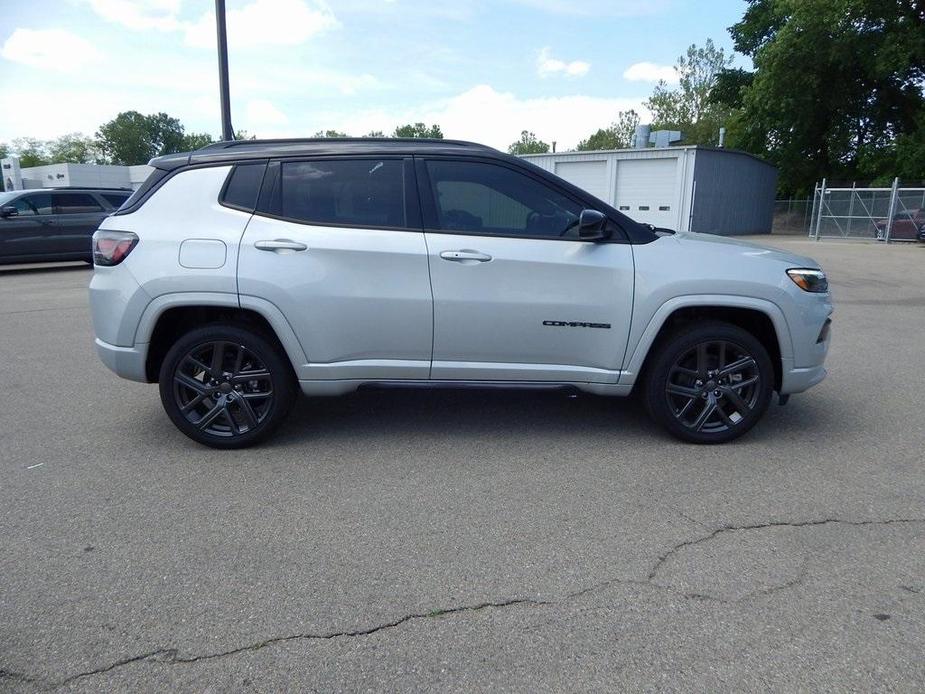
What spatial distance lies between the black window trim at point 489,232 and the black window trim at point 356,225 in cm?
4

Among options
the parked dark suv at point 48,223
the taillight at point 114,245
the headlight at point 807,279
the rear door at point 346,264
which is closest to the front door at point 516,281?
the rear door at point 346,264

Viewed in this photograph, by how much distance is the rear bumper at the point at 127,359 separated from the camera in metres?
4.32

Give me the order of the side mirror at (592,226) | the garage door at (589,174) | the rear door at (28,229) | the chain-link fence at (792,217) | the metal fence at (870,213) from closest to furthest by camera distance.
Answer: the side mirror at (592,226) < the rear door at (28,229) < the metal fence at (870,213) < the garage door at (589,174) < the chain-link fence at (792,217)

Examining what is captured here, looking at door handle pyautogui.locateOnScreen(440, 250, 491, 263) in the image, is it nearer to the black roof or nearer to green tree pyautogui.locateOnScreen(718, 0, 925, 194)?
the black roof

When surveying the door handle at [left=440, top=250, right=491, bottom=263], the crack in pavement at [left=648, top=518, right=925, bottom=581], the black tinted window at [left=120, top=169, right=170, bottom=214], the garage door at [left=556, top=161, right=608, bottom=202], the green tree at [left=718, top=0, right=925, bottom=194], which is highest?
the green tree at [left=718, top=0, right=925, bottom=194]

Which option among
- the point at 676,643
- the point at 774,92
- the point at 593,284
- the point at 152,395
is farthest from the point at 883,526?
the point at 774,92

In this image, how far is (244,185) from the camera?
172 inches

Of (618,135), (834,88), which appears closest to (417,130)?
(618,135)

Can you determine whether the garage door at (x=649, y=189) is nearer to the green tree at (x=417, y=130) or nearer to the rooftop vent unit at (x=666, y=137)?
the rooftop vent unit at (x=666, y=137)

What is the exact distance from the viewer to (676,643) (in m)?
2.54

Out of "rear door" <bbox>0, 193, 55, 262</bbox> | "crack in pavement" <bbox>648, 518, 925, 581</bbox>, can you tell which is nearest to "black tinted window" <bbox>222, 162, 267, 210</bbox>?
"crack in pavement" <bbox>648, 518, 925, 581</bbox>

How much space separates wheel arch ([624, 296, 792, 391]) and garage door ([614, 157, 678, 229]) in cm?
2438

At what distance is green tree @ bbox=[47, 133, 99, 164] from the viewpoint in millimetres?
116188

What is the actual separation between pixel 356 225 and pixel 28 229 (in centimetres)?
1266
